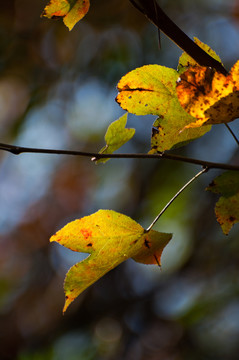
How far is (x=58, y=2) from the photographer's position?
0.48m

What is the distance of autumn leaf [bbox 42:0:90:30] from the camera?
473 millimetres

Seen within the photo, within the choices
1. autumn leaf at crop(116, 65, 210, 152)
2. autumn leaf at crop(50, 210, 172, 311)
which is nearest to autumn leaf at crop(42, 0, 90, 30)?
autumn leaf at crop(116, 65, 210, 152)

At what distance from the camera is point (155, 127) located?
456mm

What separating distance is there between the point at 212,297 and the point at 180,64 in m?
2.35

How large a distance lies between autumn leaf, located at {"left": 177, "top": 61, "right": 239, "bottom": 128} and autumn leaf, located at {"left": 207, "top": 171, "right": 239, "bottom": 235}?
0.27 ft

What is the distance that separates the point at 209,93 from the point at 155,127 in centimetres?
9

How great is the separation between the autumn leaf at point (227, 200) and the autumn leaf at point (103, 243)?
0.07m

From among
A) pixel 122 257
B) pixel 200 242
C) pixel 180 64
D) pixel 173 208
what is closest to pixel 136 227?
pixel 122 257

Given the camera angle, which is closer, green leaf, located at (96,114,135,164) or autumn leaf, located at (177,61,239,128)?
autumn leaf, located at (177,61,239,128)

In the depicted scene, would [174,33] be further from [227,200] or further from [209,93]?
[227,200]

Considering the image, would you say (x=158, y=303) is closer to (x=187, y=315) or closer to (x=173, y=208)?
(x=187, y=315)

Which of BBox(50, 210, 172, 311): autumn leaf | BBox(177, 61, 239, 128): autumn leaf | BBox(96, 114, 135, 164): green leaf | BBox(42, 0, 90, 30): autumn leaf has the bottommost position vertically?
BBox(50, 210, 172, 311): autumn leaf

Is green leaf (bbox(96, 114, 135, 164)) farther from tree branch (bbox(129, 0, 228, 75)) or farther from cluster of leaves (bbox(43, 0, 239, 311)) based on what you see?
tree branch (bbox(129, 0, 228, 75))

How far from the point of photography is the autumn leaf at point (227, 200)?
0.45 meters
